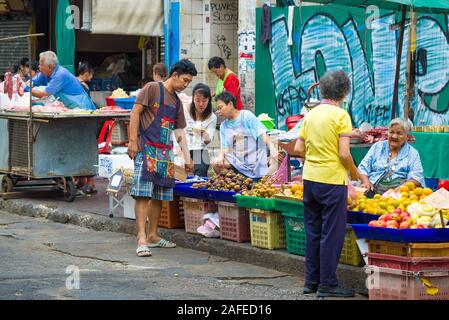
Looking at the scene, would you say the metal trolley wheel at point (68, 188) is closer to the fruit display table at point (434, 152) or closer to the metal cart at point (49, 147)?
the metal cart at point (49, 147)

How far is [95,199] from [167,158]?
3986mm

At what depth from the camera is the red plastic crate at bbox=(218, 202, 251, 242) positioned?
9914 mm

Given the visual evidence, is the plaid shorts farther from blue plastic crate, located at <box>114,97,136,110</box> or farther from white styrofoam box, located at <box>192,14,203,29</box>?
white styrofoam box, located at <box>192,14,203,29</box>

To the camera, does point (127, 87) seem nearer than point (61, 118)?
No

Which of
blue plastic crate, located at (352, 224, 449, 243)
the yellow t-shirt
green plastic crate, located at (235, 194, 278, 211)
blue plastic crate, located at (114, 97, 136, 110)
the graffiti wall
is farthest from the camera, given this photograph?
blue plastic crate, located at (114, 97, 136, 110)

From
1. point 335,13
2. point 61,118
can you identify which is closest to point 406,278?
point 61,118

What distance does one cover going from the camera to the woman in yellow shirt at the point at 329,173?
7816mm

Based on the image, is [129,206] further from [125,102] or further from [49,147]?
[125,102]

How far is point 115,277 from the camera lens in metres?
8.73

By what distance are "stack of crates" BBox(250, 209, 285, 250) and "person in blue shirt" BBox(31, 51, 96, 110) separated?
5261 millimetres

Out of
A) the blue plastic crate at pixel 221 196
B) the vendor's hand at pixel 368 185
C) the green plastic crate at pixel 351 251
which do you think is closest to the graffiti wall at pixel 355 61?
the vendor's hand at pixel 368 185

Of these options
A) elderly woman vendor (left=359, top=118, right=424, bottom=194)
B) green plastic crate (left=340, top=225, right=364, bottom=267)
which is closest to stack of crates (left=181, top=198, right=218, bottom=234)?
elderly woman vendor (left=359, top=118, right=424, bottom=194)

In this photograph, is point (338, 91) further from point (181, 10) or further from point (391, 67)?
point (181, 10)

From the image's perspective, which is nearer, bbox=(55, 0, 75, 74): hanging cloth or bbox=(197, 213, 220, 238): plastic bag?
bbox=(197, 213, 220, 238): plastic bag
